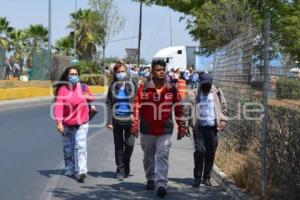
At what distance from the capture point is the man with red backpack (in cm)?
875

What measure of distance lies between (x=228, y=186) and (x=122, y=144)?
1848 millimetres

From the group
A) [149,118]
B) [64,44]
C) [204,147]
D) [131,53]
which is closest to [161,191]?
[149,118]

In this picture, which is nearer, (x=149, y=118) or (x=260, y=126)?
(x=260, y=126)

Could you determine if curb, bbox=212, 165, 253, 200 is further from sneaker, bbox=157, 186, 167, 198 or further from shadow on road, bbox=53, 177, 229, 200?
sneaker, bbox=157, 186, 167, 198

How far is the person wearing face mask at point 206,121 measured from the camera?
30.9ft

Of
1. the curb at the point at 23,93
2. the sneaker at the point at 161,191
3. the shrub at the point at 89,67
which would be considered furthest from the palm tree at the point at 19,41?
the sneaker at the point at 161,191

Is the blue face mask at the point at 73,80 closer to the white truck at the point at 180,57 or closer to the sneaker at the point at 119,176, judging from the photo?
the sneaker at the point at 119,176

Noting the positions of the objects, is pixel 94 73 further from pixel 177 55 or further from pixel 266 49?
pixel 266 49

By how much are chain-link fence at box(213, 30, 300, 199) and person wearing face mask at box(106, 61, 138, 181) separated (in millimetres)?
1676

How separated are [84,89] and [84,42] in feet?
190

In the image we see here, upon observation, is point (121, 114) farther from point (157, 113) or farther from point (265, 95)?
point (265, 95)

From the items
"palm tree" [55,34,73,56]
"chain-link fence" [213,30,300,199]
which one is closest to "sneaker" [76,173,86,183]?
"chain-link fence" [213,30,300,199]

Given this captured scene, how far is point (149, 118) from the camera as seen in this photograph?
880 centimetres

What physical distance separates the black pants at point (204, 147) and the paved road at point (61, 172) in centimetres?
32
